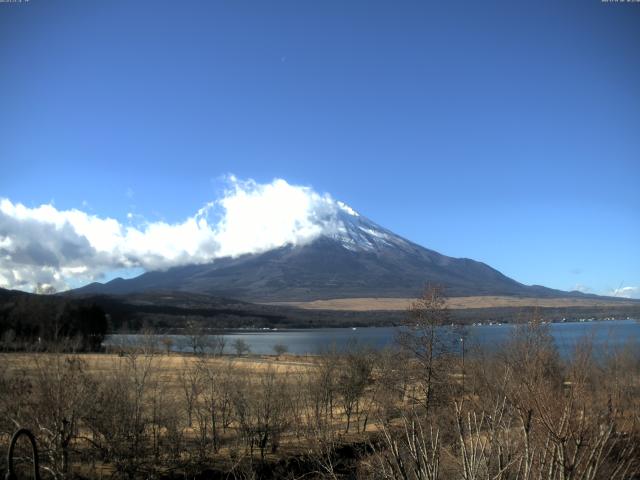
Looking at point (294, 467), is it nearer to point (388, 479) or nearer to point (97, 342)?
point (388, 479)

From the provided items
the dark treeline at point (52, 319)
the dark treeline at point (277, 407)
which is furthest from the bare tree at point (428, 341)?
the dark treeline at point (52, 319)

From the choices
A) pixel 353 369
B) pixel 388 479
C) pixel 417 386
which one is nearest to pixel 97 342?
pixel 353 369

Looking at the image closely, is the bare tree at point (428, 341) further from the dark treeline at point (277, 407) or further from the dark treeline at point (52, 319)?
the dark treeline at point (52, 319)

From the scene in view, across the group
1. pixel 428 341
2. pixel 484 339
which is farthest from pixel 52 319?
pixel 428 341

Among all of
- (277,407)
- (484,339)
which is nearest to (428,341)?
(277,407)


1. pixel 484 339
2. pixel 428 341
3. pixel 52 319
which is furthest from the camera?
pixel 52 319

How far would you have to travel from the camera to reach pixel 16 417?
1892cm

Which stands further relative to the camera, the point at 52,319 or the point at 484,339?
the point at 52,319

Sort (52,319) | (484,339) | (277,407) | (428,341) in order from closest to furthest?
(277,407), (428,341), (484,339), (52,319)

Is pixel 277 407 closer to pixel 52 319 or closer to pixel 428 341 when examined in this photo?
pixel 428 341

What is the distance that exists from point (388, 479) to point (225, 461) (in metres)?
22.0

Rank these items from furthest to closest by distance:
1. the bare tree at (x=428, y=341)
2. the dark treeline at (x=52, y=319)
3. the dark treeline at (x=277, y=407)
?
the dark treeline at (x=52, y=319)
the bare tree at (x=428, y=341)
the dark treeline at (x=277, y=407)

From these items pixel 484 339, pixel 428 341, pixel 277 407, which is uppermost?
pixel 428 341

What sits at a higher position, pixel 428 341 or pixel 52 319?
pixel 428 341
